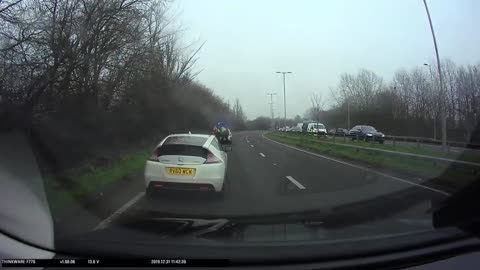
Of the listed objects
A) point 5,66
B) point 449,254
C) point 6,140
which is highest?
point 5,66

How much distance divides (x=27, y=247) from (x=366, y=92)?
69.6 m

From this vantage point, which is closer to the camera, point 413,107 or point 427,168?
point 427,168

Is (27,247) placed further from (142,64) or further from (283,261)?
(142,64)

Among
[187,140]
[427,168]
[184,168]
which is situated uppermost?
[187,140]

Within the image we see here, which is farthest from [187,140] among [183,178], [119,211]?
[119,211]

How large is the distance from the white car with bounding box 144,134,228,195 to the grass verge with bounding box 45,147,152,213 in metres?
1.36

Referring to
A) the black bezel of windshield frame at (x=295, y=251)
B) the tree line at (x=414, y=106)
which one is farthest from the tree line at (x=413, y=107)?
the black bezel of windshield frame at (x=295, y=251)

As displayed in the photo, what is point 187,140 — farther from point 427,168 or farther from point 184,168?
point 427,168

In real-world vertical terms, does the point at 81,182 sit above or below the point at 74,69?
below

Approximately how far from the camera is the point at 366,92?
69625 millimetres

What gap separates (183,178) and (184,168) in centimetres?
20

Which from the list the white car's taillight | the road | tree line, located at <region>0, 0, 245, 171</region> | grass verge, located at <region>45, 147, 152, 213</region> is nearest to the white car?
the white car's taillight

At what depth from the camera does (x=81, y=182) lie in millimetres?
10211

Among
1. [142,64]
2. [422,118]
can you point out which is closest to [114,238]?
[142,64]
